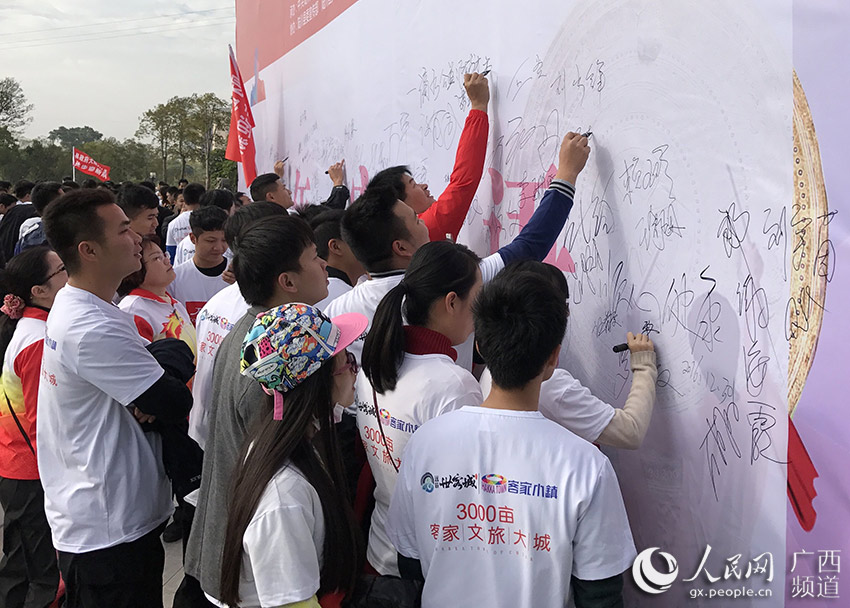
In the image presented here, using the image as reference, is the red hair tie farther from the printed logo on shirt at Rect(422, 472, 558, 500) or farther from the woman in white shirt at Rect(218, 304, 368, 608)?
the printed logo on shirt at Rect(422, 472, 558, 500)

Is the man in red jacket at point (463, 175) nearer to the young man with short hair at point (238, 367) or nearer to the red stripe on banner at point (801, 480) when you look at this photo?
the young man with short hair at point (238, 367)

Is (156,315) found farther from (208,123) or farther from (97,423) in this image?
(208,123)

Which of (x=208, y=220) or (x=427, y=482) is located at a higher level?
(x=208, y=220)

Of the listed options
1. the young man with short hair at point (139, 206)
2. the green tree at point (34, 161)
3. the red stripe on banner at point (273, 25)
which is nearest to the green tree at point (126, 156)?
the green tree at point (34, 161)

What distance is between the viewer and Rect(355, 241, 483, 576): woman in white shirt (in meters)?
1.58

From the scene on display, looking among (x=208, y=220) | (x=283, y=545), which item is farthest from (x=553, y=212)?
(x=208, y=220)

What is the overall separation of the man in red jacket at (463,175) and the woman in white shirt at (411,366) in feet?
3.17

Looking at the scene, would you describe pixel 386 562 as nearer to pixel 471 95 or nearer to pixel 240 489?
pixel 240 489

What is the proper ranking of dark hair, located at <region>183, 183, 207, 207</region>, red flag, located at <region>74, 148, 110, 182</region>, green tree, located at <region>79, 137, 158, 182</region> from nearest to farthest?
dark hair, located at <region>183, 183, 207, 207</region>, red flag, located at <region>74, 148, 110, 182</region>, green tree, located at <region>79, 137, 158, 182</region>

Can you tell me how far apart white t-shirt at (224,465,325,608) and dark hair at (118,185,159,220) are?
291 cm

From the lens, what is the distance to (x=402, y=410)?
159 centimetres

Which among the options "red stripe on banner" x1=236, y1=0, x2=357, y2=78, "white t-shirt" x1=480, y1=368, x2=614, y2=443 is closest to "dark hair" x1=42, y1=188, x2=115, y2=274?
"white t-shirt" x1=480, y1=368, x2=614, y2=443

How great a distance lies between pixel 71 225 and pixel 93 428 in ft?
1.86

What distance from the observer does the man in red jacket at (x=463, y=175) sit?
270 centimetres
